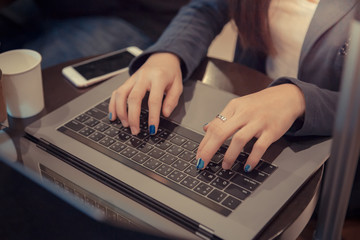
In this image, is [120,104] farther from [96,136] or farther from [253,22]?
[253,22]

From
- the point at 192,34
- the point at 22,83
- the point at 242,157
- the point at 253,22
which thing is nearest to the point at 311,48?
the point at 253,22

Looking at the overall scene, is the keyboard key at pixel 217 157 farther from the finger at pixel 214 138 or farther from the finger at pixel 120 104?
the finger at pixel 120 104

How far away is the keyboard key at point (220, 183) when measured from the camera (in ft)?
2.13

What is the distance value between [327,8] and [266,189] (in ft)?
1.56

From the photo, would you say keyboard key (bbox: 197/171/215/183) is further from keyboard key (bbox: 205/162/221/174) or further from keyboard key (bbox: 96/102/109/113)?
keyboard key (bbox: 96/102/109/113)

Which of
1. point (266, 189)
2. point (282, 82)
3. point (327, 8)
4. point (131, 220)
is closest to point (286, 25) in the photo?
point (327, 8)

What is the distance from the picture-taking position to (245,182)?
65 cm

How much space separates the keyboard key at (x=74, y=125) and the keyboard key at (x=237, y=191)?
311 millimetres

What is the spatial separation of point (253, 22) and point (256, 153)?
49 centimetres

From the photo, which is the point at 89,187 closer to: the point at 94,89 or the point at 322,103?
the point at 94,89

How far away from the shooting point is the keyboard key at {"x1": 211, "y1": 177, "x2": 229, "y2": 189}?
2.13ft

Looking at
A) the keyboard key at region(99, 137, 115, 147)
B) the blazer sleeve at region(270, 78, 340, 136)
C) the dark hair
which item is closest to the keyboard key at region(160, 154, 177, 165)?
the keyboard key at region(99, 137, 115, 147)

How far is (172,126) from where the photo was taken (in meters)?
0.79

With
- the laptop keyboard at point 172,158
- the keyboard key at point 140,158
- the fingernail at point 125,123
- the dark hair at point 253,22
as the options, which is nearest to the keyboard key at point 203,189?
the laptop keyboard at point 172,158
